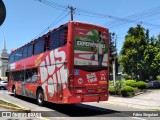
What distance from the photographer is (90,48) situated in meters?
14.6

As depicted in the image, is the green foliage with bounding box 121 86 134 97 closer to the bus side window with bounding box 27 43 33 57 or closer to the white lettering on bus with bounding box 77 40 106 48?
the bus side window with bounding box 27 43 33 57

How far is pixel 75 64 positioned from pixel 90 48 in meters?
1.22

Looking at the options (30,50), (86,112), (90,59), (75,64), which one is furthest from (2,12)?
(30,50)

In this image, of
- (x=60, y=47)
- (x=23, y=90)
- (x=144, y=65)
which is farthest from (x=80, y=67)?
(x=144, y=65)

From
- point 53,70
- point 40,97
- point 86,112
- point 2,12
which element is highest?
point 2,12

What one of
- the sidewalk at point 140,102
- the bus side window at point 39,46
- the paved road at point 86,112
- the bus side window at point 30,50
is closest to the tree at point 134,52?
the sidewalk at point 140,102

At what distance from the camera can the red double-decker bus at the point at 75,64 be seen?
45.8 feet

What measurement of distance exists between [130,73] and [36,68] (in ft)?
75.4

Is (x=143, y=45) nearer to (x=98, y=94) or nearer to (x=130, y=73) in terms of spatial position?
(x=130, y=73)

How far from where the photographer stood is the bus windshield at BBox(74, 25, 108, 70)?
14.1 m

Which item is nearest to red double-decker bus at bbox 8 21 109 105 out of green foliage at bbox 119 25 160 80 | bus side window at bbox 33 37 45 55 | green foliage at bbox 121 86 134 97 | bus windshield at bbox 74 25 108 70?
bus windshield at bbox 74 25 108 70

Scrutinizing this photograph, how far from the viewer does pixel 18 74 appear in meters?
23.6

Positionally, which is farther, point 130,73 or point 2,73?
point 2,73

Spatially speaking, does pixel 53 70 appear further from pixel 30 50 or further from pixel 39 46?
pixel 30 50
